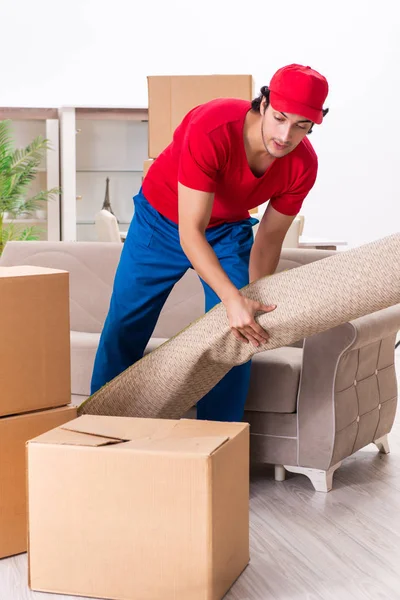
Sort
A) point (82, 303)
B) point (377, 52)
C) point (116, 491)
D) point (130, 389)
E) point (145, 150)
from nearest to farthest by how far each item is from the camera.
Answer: point (116, 491) → point (130, 389) → point (82, 303) → point (145, 150) → point (377, 52)

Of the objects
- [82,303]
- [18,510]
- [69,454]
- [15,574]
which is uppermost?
[82,303]

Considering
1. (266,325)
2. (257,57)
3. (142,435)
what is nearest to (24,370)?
(142,435)

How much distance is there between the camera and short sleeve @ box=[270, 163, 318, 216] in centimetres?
229

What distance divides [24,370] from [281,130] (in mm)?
851

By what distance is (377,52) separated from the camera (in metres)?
6.42

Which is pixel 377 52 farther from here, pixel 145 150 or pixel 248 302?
pixel 248 302

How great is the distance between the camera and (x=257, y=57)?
648cm

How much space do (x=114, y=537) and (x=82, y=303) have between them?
5.19 feet

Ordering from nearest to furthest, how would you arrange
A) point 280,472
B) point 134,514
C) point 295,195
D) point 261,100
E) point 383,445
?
point 134,514, point 261,100, point 295,195, point 280,472, point 383,445

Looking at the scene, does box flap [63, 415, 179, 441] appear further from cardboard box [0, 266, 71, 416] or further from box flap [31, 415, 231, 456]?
cardboard box [0, 266, 71, 416]

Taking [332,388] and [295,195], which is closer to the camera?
[295,195]

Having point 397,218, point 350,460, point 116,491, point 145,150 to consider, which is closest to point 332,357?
point 350,460

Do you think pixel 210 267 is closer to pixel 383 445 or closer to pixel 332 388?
pixel 332 388

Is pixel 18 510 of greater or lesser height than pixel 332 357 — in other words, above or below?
below
